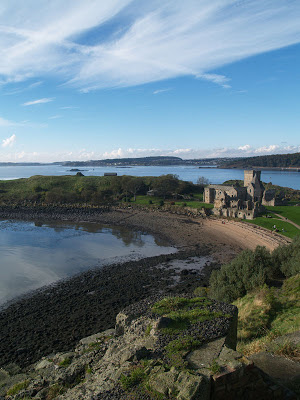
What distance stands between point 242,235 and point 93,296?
72.6 ft

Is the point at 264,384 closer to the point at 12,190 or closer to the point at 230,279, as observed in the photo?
the point at 230,279

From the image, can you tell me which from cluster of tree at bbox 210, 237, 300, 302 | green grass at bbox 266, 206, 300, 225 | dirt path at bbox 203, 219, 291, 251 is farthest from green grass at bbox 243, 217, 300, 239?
cluster of tree at bbox 210, 237, 300, 302

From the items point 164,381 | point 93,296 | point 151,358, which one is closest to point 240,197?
point 93,296

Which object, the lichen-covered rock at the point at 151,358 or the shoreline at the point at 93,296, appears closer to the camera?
the lichen-covered rock at the point at 151,358

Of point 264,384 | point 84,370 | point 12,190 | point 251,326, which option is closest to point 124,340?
point 84,370

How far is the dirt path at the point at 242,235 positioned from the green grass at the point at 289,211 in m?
6.40

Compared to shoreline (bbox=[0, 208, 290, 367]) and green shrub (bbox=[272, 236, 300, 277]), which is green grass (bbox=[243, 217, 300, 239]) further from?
green shrub (bbox=[272, 236, 300, 277])

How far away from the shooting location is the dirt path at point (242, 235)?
30189 millimetres

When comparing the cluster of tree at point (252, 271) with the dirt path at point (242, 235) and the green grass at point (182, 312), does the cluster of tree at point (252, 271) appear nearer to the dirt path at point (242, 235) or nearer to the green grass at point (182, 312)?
the green grass at point (182, 312)

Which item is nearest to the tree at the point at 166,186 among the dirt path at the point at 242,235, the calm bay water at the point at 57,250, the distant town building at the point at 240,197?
the distant town building at the point at 240,197

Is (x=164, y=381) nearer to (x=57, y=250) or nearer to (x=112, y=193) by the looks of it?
(x=57, y=250)

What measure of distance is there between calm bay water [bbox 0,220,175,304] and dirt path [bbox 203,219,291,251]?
803cm

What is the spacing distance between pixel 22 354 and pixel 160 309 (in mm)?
8508

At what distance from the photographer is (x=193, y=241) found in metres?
33.6
